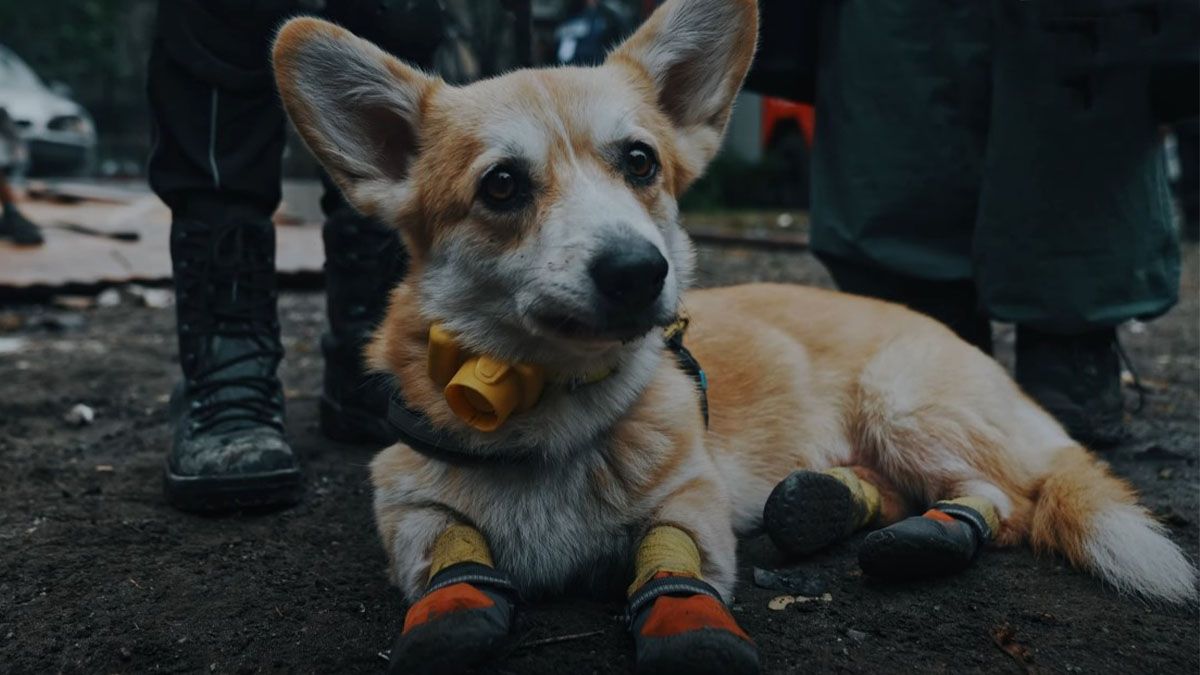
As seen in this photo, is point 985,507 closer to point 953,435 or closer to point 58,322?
point 953,435

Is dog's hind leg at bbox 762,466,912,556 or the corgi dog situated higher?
the corgi dog

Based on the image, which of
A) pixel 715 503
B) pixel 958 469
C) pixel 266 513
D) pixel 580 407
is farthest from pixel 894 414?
pixel 266 513

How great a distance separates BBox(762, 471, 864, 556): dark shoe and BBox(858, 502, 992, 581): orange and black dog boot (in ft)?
0.52

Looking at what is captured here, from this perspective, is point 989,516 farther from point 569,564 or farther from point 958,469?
point 569,564

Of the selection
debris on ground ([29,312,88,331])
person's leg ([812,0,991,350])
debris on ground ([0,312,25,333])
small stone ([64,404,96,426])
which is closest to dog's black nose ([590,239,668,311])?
person's leg ([812,0,991,350])

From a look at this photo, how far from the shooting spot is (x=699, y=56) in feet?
7.30

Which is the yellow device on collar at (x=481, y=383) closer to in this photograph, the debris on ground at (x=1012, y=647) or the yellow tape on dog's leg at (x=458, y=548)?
the yellow tape on dog's leg at (x=458, y=548)

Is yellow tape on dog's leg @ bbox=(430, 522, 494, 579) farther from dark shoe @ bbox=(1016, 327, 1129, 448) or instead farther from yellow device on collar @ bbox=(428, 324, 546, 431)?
dark shoe @ bbox=(1016, 327, 1129, 448)

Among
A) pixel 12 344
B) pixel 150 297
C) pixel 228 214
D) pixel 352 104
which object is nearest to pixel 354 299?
pixel 228 214

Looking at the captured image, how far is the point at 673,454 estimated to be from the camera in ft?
6.54

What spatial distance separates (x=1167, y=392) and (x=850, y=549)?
212 centimetres

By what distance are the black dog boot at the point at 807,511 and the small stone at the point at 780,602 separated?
0.58 feet

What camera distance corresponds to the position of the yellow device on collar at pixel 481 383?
1.78 m

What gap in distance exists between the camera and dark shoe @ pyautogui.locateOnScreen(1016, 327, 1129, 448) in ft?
9.55
